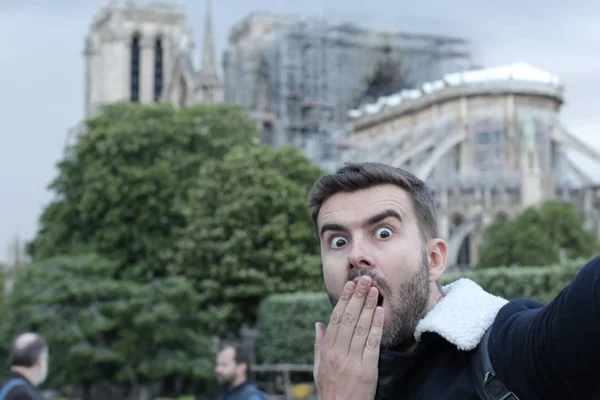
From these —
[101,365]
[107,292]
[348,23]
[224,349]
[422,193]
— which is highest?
[348,23]

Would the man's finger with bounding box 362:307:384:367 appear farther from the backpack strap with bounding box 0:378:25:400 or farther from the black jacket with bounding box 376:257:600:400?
the backpack strap with bounding box 0:378:25:400

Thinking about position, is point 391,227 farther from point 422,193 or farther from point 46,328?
point 46,328

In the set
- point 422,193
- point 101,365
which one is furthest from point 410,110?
point 422,193

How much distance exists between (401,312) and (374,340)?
0.30 feet

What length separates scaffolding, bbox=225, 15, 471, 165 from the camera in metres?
66.2

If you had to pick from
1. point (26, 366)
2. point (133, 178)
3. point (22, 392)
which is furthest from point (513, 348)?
point (133, 178)

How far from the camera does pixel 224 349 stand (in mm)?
8055

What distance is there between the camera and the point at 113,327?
2980 cm

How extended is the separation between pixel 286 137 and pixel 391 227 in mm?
63586

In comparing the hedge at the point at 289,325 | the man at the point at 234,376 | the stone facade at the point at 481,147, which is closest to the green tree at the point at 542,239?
the stone facade at the point at 481,147

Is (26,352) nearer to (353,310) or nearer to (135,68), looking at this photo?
(353,310)

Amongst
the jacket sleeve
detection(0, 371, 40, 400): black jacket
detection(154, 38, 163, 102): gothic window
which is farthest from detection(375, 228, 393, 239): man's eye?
detection(154, 38, 163, 102): gothic window

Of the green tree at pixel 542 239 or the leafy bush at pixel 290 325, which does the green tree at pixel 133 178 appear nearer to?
the leafy bush at pixel 290 325

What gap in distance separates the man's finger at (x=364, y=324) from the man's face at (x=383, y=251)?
0.16 ft
